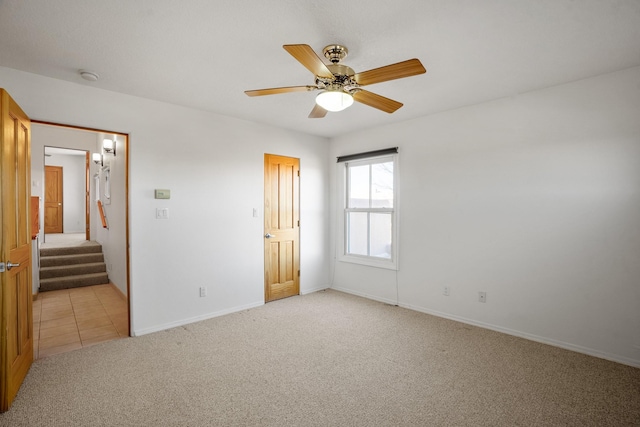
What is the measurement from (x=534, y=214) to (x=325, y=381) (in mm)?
2559

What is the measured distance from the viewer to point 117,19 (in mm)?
1982

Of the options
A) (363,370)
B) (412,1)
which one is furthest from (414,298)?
(412,1)

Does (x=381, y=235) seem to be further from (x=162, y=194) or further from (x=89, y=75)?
(x=89, y=75)

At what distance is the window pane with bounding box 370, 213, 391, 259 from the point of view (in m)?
4.48

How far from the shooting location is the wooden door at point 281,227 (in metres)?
4.41

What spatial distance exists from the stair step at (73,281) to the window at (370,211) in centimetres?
411

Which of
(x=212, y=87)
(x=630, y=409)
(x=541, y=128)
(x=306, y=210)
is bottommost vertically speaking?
(x=630, y=409)

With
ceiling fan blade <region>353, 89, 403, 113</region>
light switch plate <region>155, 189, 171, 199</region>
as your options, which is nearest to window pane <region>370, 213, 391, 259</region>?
ceiling fan blade <region>353, 89, 403, 113</region>

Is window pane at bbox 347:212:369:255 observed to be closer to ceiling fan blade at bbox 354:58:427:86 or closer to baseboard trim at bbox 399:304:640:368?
baseboard trim at bbox 399:304:640:368

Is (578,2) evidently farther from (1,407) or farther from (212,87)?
(1,407)

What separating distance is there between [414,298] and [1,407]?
388 centimetres

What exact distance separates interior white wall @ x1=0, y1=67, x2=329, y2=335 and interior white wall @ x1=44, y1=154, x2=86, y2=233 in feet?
24.9

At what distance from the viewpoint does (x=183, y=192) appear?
362 centimetres

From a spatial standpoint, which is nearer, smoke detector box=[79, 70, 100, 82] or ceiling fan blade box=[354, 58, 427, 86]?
ceiling fan blade box=[354, 58, 427, 86]
